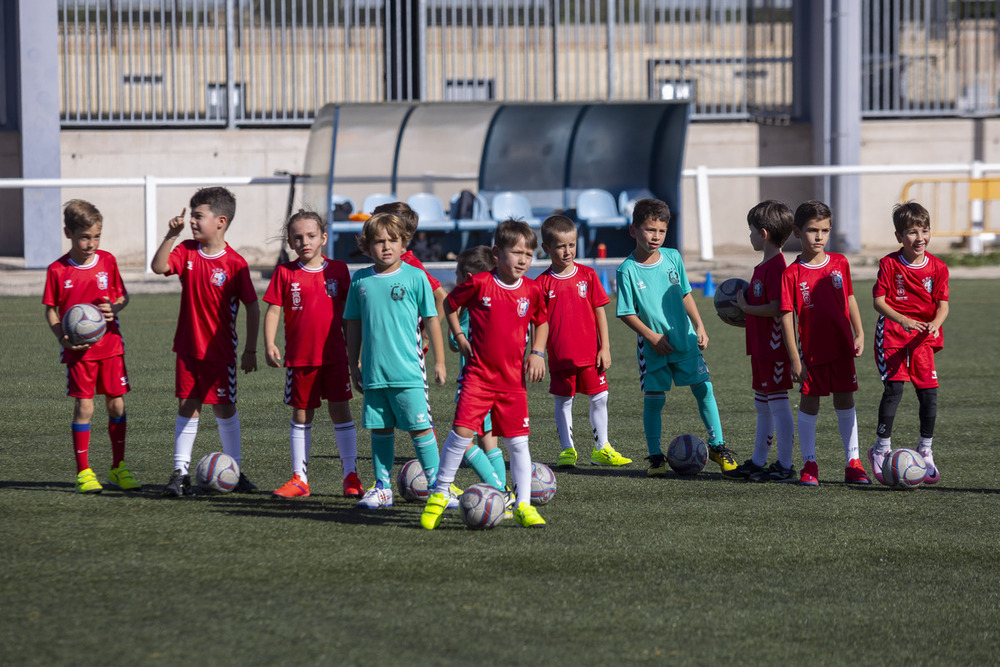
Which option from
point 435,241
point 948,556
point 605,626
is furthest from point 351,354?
point 435,241

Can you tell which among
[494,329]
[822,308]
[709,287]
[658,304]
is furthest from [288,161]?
[494,329]

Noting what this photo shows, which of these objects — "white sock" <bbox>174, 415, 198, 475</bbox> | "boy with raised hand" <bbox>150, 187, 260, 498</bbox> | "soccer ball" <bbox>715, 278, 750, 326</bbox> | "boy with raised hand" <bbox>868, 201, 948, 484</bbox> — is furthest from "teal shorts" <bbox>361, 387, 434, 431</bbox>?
"boy with raised hand" <bbox>868, 201, 948, 484</bbox>

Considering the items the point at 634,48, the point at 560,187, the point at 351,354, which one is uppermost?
the point at 634,48

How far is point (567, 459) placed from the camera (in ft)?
22.4

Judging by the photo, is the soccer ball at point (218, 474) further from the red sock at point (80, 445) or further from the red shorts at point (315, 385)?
the red sock at point (80, 445)

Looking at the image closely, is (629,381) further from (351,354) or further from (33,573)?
(33,573)

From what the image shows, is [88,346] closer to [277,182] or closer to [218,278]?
[218,278]

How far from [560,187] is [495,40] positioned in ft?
16.2

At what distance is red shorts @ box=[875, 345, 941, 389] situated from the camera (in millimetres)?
6473

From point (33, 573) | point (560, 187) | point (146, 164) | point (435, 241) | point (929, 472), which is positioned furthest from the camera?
point (146, 164)

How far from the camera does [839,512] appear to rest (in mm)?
5652

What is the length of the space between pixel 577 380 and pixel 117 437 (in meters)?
2.64

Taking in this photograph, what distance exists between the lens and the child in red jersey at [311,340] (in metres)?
5.94

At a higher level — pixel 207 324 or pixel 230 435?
pixel 207 324
